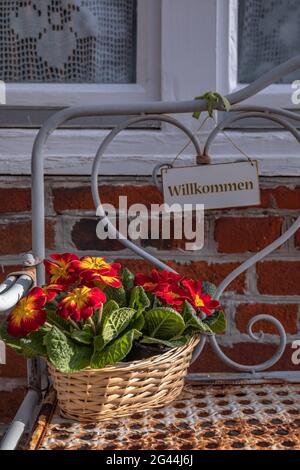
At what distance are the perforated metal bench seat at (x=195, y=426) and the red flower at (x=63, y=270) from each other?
0.20m

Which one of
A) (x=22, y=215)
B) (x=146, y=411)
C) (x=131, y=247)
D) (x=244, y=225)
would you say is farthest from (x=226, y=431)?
(x=22, y=215)

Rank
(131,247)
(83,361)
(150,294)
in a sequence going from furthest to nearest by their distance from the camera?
(131,247), (150,294), (83,361)

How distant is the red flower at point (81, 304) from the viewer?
85cm

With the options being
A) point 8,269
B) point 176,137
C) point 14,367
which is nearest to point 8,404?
point 14,367

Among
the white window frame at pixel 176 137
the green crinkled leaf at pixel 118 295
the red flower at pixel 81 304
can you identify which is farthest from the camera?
the white window frame at pixel 176 137

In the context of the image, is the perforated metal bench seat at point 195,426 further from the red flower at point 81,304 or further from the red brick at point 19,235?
the red brick at point 19,235

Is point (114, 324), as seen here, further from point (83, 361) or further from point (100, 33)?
point (100, 33)

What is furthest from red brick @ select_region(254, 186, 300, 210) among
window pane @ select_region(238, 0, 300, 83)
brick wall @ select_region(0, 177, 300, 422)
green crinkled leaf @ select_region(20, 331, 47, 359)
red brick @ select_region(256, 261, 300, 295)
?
green crinkled leaf @ select_region(20, 331, 47, 359)

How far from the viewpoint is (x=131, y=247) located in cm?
113

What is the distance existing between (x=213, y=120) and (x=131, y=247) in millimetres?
323

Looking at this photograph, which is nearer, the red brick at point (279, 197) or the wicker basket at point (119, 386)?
the wicker basket at point (119, 386)

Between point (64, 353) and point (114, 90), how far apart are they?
0.61m

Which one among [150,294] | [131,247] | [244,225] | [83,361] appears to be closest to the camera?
[83,361]

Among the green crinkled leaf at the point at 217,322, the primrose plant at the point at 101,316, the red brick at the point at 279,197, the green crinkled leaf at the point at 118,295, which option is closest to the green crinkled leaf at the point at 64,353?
the primrose plant at the point at 101,316
